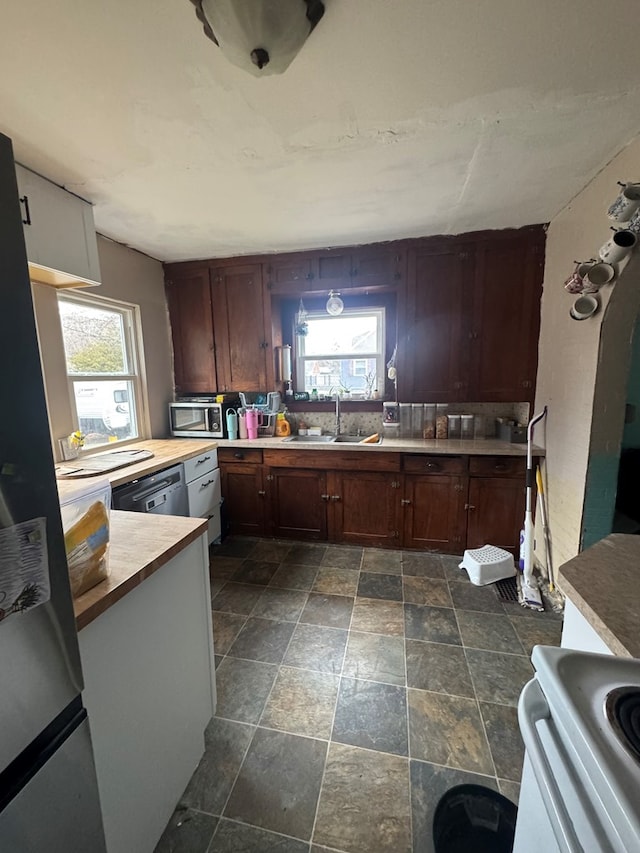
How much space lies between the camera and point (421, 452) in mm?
2676

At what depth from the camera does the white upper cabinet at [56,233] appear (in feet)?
5.80

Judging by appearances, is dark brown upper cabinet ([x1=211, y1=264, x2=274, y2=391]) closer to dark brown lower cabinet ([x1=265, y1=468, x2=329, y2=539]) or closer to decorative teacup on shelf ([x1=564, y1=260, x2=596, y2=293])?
dark brown lower cabinet ([x1=265, y1=468, x2=329, y2=539])

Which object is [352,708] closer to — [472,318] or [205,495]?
[205,495]

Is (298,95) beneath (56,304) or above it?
above

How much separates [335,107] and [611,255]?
4.84 ft

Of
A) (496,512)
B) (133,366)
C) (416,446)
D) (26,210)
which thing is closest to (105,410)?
(133,366)

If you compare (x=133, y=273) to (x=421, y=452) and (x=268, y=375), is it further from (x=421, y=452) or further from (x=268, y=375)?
(x=421, y=452)

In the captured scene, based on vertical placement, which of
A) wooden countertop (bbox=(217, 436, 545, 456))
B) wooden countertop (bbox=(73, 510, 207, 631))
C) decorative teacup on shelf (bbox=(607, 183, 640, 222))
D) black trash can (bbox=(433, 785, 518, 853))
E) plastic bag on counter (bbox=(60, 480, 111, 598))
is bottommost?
black trash can (bbox=(433, 785, 518, 853))

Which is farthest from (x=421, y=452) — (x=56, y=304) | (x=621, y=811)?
(x=56, y=304)

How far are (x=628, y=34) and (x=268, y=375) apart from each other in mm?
2663

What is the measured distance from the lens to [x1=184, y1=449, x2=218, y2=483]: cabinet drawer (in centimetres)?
263

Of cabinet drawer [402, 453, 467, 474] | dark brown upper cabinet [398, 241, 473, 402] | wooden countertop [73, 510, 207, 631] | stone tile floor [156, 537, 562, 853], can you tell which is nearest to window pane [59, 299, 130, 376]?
wooden countertop [73, 510, 207, 631]

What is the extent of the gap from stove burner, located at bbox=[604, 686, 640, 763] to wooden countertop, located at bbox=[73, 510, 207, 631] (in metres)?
1.02

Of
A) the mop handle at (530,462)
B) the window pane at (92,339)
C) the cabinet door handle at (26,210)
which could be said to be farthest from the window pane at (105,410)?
the mop handle at (530,462)
